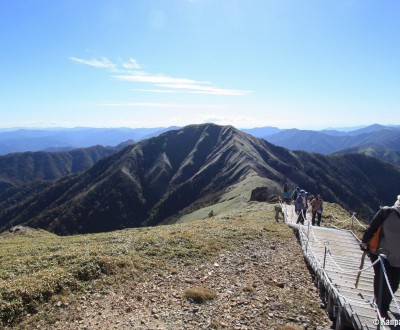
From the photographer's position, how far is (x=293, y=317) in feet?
42.0

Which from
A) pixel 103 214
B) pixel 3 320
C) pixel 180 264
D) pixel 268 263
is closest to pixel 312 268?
pixel 268 263

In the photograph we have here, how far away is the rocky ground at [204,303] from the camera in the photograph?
476 inches

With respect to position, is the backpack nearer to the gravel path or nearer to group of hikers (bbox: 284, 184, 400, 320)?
group of hikers (bbox: 284, 184, 400, 320)

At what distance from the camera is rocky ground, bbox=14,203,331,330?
12.1 metres

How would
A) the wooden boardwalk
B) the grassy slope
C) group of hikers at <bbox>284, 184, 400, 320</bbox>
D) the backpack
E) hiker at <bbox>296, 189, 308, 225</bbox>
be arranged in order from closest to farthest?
group of hikers at <bbox>284, 184, 400, 320</bbox> < the backpack < the wooden boardwalk < the grassy slope < hiker at <bbox>296, 189, 308, 225</bbox>

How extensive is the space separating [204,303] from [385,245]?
7486 mm

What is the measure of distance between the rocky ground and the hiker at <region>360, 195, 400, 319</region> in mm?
3077

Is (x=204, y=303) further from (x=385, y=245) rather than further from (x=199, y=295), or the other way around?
(x=385, y=245)

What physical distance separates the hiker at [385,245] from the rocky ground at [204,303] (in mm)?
3077

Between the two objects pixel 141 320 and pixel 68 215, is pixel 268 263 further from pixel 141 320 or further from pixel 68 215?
pixel 68 215

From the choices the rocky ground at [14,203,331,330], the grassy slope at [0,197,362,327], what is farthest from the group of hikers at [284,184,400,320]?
the grassy slope at [0,197,362,327]

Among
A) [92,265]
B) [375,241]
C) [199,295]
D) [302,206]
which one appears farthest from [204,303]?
[302,206]

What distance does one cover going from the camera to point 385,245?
32.6ft

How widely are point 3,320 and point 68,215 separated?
196 m
